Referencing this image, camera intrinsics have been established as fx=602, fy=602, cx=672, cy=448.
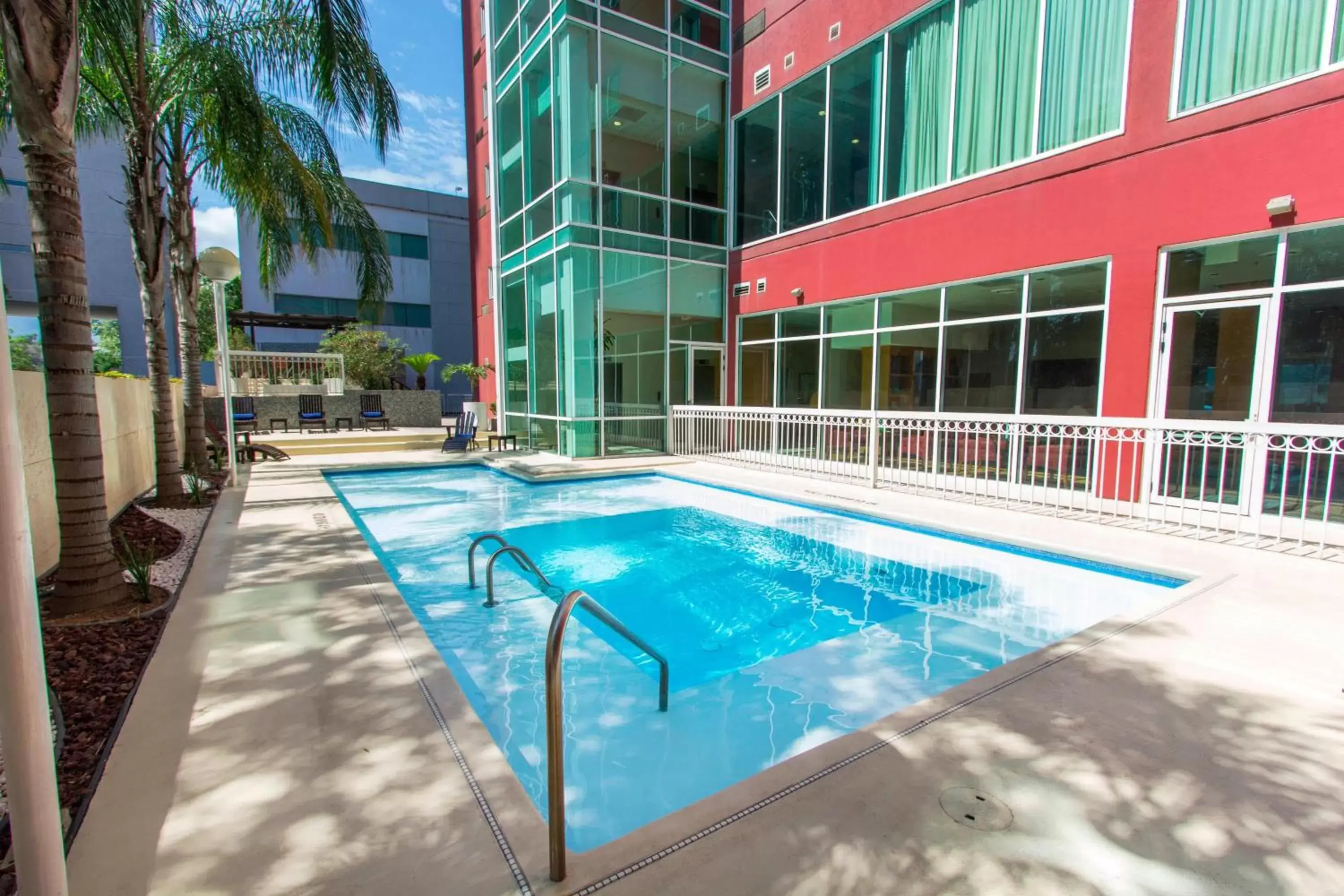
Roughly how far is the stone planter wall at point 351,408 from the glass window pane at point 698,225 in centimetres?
1000

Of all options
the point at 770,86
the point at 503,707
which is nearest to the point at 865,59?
the point at 770,86

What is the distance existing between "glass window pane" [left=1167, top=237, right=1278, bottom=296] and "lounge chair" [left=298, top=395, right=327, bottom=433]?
56.9ft

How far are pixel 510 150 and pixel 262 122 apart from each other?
7.62 meters

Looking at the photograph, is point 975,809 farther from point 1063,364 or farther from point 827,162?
point 827,162

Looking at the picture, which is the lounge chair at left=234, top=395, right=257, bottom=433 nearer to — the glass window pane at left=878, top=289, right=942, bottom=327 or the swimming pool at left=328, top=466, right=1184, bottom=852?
the swimming pool at left=328, top=466, right=1184, bottom=852

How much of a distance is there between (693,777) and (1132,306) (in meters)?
7.70

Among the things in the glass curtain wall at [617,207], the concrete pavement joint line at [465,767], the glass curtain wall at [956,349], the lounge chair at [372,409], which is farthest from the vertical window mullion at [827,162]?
the lounge chair at [372,409]

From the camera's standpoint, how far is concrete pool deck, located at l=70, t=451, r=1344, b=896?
5.96 feet

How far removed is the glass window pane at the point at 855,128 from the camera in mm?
10148

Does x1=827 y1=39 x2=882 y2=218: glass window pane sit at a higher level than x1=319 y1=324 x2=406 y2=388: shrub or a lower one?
higher

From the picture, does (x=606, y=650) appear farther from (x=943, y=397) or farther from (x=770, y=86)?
(x=770, y=86)

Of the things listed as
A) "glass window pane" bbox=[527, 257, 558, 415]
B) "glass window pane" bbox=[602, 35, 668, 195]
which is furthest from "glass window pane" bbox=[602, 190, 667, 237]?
"glass window pane" bbox=[527, 257, 558, 415]

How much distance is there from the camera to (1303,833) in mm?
2006

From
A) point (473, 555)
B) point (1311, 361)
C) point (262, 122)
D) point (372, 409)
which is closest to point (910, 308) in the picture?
point (1311, 361)
